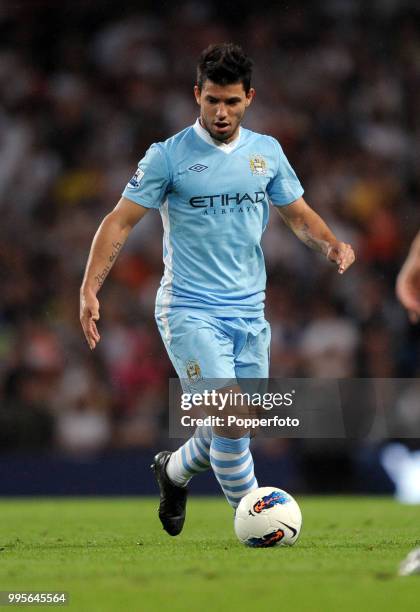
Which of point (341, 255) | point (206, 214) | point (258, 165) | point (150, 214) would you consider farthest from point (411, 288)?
point (150, 214)

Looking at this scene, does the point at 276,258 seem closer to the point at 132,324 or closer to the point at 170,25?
the point at 132,324

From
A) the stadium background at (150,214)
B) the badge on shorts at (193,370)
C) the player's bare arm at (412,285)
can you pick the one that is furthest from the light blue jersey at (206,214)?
the stadium background at (150,214)

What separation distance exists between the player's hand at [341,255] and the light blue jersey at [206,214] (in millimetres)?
391

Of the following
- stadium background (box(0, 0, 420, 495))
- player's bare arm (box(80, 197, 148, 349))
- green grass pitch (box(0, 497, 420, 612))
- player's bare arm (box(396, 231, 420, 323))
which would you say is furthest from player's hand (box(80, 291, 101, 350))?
stadium background (box(0, 0, 420, 495))

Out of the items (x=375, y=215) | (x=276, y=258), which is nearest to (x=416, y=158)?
(x=375, y=215)

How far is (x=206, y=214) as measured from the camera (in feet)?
20.3

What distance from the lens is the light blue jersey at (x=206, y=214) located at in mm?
6172

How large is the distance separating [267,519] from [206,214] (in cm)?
154

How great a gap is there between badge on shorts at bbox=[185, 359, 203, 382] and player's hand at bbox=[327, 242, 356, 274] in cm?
84

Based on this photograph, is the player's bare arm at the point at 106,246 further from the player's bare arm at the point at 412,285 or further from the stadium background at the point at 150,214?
the stadium background at the point at 150,214

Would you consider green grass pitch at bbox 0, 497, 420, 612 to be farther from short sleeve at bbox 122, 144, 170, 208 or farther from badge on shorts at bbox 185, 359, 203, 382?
short sleeve at bbox 122, 144, 170, 208

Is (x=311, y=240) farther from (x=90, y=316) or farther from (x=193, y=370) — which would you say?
(x=90, y=316)

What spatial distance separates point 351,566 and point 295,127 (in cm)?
904

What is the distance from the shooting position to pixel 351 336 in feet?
37.7
